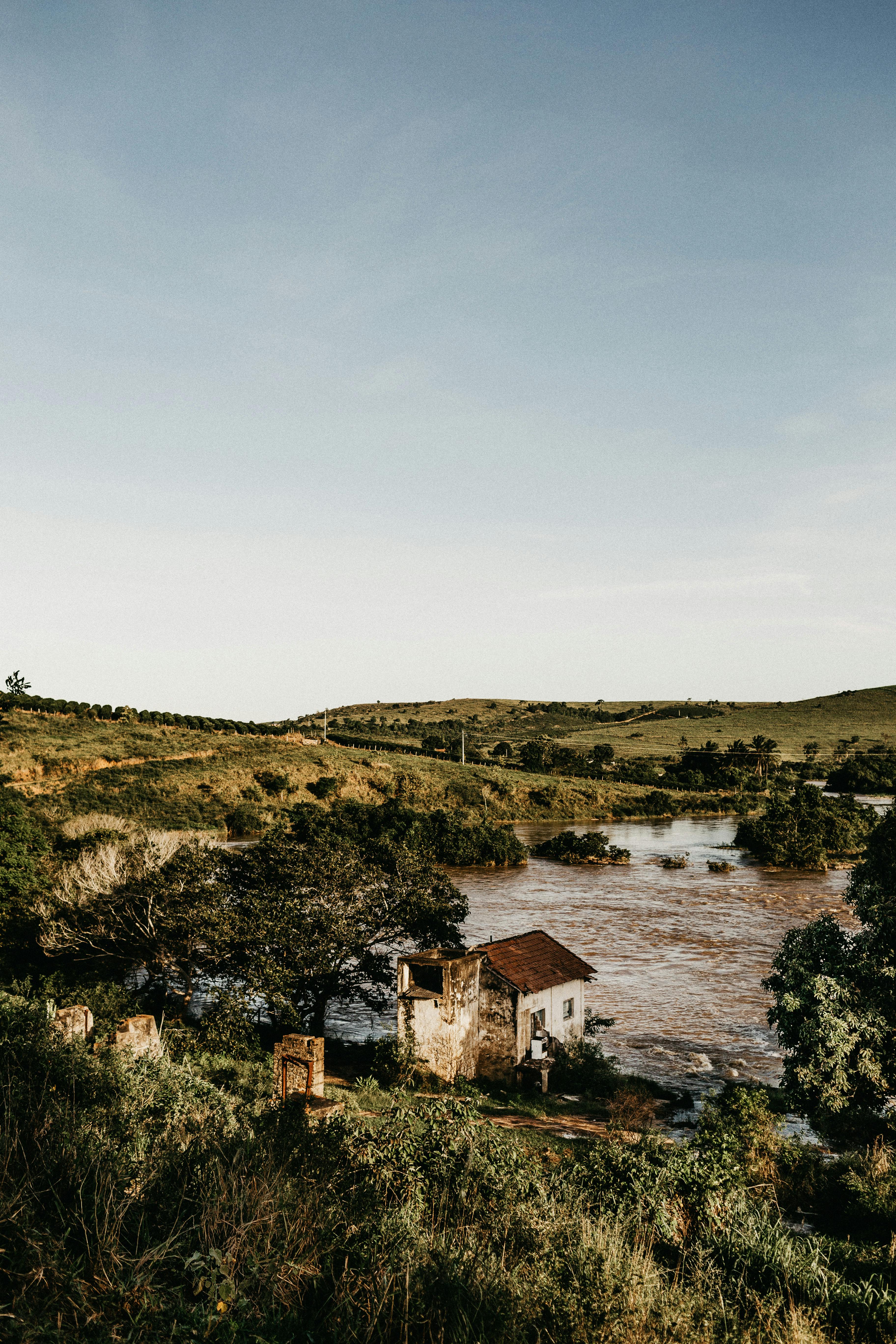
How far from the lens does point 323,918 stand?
22.7 meters

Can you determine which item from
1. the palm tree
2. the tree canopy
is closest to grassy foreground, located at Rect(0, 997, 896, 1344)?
the tree canopy

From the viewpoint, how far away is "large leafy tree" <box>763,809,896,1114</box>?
53.7 ft

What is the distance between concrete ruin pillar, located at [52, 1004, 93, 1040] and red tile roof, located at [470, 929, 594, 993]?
914cm

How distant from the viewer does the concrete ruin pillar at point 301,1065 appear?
15.0 meters

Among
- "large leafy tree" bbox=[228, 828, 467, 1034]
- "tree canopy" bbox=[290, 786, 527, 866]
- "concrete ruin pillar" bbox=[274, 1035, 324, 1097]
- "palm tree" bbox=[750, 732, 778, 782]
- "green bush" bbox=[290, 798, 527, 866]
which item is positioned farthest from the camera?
"palm tree" bbox=[750, 732, 778, 782]

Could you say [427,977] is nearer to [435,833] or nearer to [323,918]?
[323,918]

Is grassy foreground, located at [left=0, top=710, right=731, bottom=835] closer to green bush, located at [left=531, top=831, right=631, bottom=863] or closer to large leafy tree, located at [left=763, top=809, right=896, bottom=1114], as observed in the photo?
green bush, located at [left=531, top=831, right=631, bottom=863]

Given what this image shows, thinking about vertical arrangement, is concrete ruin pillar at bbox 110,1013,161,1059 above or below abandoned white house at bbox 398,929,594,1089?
above

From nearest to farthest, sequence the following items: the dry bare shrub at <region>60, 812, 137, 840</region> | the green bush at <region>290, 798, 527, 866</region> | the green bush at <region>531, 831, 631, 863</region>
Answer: the dry bare shrub at <region>60, 812, 137, 840</region> < the green bush at <region>290, 798, 527, 866</region> < the green bush at <region>531, 831, 631, 863</region>

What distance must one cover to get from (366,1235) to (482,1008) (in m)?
15.0

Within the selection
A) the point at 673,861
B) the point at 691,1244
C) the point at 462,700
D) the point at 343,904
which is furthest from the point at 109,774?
the point at 462,700

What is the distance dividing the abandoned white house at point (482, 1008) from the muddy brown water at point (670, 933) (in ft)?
10.4

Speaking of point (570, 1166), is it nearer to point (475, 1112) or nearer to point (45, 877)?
point (475, 1112)

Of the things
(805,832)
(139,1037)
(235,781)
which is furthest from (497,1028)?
(235,781)
